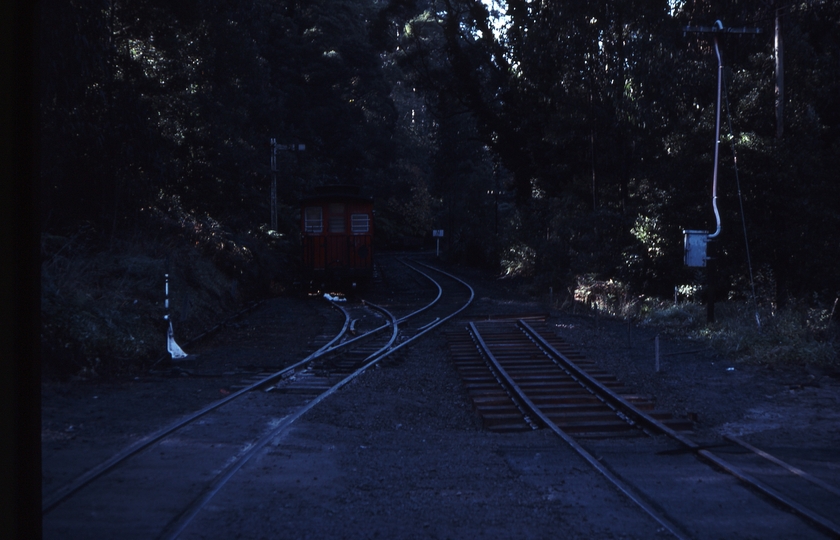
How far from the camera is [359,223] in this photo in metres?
24.6

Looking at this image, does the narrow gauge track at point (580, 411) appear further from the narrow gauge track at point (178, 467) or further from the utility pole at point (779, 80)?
the utility pole at point (779, 80)

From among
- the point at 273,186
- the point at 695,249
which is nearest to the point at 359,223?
the point at 273,186

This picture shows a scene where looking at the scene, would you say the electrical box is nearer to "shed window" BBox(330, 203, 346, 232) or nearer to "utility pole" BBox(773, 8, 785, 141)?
"utility pole" BBox(773, 8, 785, 141)

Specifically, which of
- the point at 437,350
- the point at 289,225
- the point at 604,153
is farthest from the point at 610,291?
the point at 289,225

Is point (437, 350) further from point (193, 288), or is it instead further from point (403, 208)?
point (403, 208)

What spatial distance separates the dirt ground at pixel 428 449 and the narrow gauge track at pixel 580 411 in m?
0.13

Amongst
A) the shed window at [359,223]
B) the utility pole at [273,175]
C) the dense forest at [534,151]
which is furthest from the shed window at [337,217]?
the utility pole at [273,175]

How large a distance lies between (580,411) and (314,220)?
17978mm

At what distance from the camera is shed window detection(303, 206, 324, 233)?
24.7 m

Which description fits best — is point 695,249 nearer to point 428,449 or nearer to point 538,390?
point 538,390

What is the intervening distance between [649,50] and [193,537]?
16876 mm

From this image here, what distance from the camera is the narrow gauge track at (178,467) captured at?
171 inches

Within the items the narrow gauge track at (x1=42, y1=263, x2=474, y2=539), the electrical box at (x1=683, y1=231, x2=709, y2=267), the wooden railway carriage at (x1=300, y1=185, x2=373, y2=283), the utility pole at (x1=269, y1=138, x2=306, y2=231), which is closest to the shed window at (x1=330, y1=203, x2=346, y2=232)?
the wooden railway carriage at (x1=300, y1=185, x2=373, y2=283)

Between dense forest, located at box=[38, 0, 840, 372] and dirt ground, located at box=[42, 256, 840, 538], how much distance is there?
230 cm
